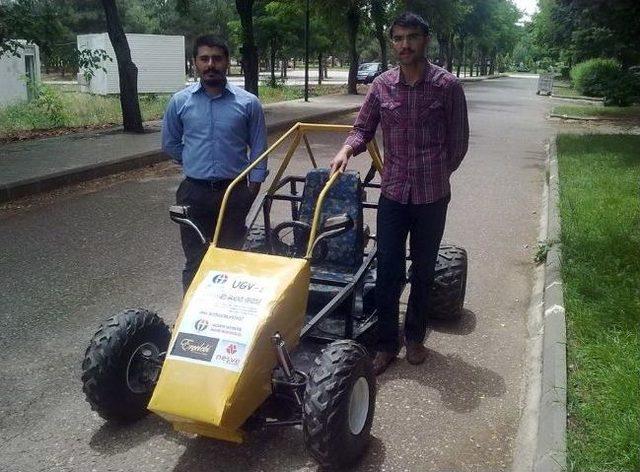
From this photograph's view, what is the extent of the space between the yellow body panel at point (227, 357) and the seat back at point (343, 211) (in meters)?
1.16

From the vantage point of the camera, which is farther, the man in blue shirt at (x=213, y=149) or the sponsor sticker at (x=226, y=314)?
the man in blue shirt at (x=213, y=149)

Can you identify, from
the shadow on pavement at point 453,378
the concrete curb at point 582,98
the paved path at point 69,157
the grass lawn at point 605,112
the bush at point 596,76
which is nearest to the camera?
the shadow on pavement at point 453,378

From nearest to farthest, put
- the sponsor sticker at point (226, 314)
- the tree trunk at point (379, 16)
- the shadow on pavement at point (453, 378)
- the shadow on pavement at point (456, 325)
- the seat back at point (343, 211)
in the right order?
1. the sponsor sticker at point (226, 314)
2. the shadow on pavement at point (453, 378)
3. the seat back at point (343, 211)
4. the shadow on pavement at point (456, 325)
5. the tree trunk at point (379, 16)

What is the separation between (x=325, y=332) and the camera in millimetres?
4254

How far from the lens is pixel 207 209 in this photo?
172 inches

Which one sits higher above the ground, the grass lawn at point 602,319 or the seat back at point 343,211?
the seat back at point 343,211

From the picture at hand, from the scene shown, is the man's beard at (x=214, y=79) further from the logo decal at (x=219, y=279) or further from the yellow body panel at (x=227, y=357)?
the logo decal at (x=219, y=279)

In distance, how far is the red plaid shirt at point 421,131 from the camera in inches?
154

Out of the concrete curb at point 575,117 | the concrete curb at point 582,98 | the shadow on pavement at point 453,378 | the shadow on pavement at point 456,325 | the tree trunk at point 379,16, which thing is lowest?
the shadow on pavement at point 453,378

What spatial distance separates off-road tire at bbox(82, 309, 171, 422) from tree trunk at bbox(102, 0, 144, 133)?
1202cm

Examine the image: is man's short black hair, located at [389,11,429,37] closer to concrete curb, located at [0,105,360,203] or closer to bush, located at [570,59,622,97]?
concrete curb, located at [0,105,360,203]

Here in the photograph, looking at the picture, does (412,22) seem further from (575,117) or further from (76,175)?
(575,117)

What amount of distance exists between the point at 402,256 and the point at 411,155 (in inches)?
25.2

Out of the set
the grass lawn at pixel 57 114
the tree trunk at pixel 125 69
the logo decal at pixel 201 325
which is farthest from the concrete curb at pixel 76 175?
the logo decal at pixel 201 325
